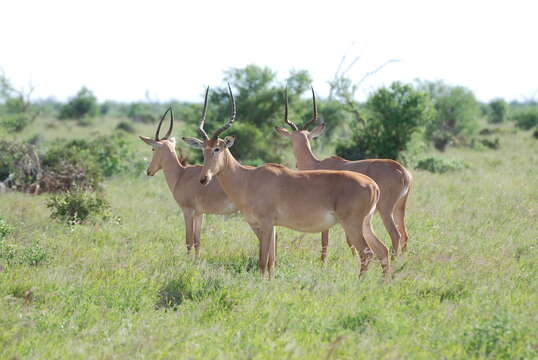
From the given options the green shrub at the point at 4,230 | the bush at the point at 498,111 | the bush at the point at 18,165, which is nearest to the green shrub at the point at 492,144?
the bush at the point at 498,111

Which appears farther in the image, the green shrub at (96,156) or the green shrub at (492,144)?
the green shrub at (492,144)

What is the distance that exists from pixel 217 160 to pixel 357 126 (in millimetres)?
16164

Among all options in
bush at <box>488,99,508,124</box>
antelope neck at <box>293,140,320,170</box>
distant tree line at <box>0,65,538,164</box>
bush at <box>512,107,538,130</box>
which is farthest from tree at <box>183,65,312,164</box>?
bush at <box>488,99,508,124</box>

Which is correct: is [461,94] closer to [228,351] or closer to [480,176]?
[480,176]

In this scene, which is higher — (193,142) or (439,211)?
(193,142)

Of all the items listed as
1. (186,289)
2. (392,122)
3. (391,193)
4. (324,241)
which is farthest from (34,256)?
(392,122)

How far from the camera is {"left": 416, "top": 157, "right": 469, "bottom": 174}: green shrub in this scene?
68.3 ft

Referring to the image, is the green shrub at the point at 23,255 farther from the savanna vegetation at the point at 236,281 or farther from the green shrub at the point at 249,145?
the green shrub at the point at 249,145

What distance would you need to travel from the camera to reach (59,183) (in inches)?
604

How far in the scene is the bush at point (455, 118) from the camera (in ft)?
109

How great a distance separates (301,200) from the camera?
7.95 m

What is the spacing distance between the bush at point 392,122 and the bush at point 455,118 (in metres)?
11.3

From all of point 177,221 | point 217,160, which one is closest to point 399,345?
point 217,160

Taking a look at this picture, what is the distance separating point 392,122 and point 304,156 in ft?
34.8
